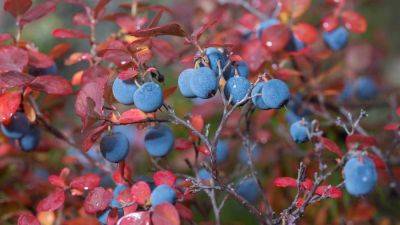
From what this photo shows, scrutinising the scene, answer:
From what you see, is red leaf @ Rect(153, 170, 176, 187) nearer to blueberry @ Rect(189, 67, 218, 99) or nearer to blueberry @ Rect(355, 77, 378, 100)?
blueberry @ Rect(189, 67, 218, 99)

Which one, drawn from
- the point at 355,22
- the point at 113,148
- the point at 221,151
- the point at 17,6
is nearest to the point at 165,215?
the point at 113,148

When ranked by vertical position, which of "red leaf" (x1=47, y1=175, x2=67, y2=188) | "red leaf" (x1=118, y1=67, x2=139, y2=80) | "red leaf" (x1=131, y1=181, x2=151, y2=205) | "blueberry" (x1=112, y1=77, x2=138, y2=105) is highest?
"red leaf" (x1=118, y1=67, x2=139, y2=80)

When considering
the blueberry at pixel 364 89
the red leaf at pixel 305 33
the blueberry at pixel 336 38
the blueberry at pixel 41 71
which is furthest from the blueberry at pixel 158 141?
the blueberry at pixel 364 89

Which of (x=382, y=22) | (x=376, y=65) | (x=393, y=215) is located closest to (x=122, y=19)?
(x=393, y=215)

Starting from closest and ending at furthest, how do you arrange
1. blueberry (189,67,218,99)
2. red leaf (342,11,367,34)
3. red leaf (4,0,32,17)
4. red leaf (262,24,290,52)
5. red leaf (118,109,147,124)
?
blueberry (189,67,218,99) → red leaf (118,109,147,124) → red leaf (4,0,32,17) → red leaf (262,24,290,52) → red leaf (342,11,367,34)

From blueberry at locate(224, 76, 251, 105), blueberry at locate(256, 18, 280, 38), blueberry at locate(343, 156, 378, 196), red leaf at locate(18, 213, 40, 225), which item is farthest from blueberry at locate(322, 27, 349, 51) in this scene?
red leaf at locate(18, 213, 40, 225)

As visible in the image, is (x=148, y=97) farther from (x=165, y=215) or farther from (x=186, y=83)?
(x=165, y=215)

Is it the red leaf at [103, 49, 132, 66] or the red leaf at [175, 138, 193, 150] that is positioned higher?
the red leaf at [103, 49, 132, 66]
